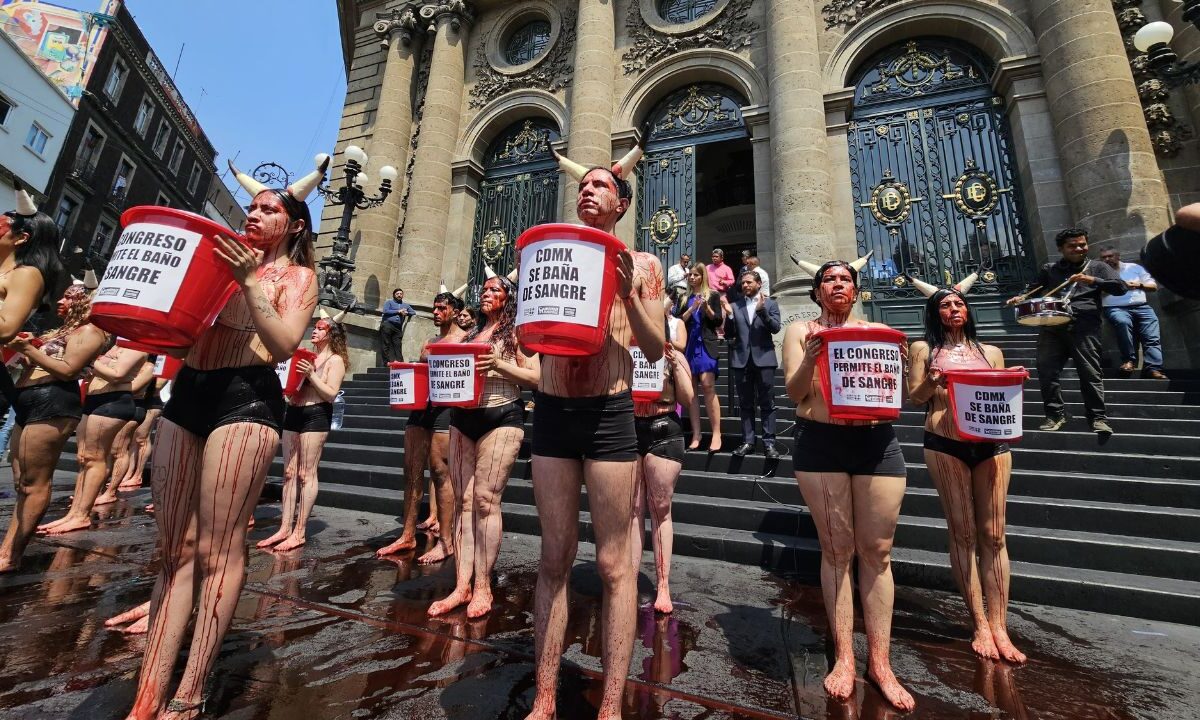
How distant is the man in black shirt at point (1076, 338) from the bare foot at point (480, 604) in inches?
232

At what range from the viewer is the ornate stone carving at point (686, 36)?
12.1 meters

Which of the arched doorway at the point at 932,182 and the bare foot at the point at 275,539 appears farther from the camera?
the arched doorway at the point at 932,182

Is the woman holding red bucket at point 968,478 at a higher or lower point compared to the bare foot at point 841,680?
higher

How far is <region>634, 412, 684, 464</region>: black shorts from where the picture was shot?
356 cm

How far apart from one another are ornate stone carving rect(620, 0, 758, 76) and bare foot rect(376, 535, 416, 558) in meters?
12.6

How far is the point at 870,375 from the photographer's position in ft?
7.32

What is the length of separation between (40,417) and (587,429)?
4.27 metres

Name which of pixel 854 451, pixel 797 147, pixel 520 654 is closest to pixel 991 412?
pixel 854 451

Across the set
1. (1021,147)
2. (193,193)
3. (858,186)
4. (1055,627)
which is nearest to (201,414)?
(1055,627)

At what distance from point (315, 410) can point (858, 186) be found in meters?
11.0

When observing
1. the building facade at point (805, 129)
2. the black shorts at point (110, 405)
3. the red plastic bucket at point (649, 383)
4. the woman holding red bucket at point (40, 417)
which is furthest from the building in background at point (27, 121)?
the red plastic bucket at point (649, 383)

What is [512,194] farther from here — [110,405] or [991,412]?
[991,412]

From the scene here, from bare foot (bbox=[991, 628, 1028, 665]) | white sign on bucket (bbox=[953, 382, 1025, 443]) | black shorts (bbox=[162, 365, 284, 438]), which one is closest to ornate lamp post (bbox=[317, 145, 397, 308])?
black shorts (bbox=[162, 365, 284, 438])

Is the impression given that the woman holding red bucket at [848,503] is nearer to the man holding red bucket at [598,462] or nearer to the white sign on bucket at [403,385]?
the man holding red bucket at [598,462]
